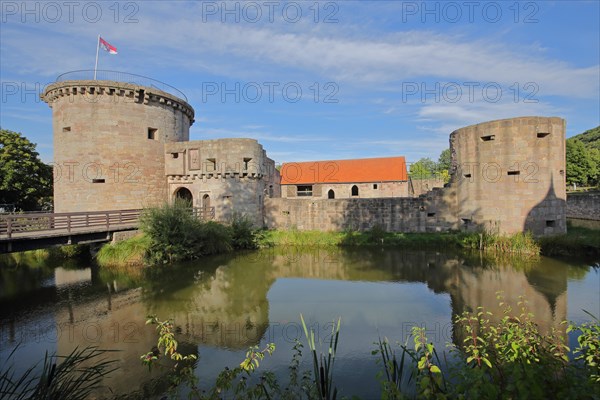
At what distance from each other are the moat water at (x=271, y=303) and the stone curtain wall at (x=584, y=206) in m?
14.9

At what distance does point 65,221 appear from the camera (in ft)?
39.9

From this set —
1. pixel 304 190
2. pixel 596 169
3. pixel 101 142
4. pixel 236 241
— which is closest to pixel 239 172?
pixel 236 241

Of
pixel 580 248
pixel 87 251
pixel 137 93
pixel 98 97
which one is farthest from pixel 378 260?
pixel 98 97

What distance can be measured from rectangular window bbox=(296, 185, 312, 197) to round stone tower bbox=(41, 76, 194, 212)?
17.4 meters

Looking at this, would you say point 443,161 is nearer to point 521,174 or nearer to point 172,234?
point 521,174

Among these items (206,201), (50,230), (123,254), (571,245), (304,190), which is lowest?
(123,254)

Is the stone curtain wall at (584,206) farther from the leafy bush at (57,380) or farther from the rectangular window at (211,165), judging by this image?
the leafy bush at (57,380)

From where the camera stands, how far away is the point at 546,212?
1415 centimetres

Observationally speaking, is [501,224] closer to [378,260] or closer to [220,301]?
[378,260]

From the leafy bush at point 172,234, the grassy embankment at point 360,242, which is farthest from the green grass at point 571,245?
the leafy bush at point 172,234

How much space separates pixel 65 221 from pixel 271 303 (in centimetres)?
900

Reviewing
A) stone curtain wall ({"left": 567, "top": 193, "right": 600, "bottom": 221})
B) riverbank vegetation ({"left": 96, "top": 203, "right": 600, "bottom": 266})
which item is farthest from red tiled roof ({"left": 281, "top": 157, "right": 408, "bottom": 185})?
riverbank vegetation ({"left": 96, "top": 203, "right": 600, "bottom": 266})

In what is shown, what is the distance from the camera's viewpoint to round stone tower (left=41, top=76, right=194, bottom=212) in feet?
54.4

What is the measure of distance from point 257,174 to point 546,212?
13949mm
